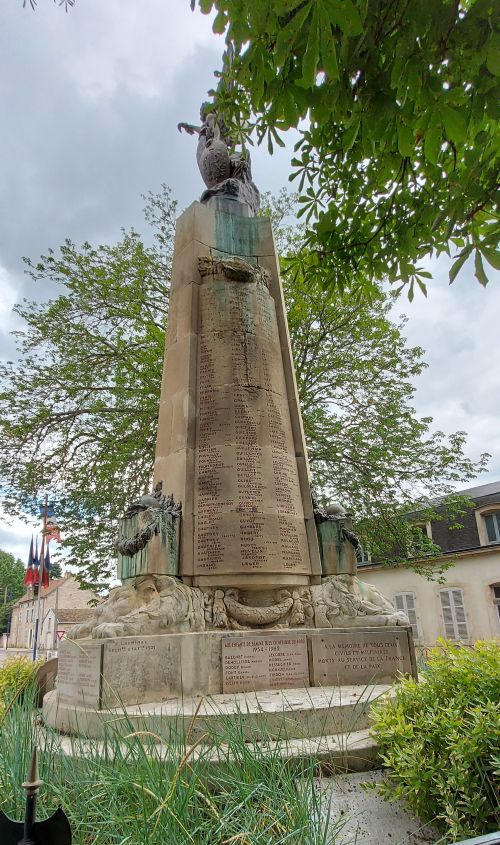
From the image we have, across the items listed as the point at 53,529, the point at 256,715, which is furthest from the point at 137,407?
the point at 256,715

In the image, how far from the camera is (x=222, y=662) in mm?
4941

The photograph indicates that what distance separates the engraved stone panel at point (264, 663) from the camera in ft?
16.3

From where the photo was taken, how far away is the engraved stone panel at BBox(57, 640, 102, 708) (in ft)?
14.5

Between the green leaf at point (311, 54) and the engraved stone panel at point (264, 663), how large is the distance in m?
4.38

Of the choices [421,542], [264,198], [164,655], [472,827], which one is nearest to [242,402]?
[164,655]

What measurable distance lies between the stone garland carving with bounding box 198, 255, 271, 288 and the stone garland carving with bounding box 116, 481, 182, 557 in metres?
3.01

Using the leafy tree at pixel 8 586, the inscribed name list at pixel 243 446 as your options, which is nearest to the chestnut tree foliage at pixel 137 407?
the inscribed name list at pixel 243 446

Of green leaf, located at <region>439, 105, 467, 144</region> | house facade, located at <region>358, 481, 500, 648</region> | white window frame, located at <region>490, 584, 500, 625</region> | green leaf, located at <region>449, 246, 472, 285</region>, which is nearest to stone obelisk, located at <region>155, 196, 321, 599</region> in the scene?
green leaf, located at <region>449, 246, 472, 285</region>

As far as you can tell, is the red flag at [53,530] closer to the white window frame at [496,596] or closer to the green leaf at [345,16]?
the green leaf at [345,16]

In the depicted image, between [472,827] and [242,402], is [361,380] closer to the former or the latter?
[242,402]

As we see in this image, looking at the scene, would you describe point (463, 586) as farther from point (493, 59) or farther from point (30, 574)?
point (493, 59)

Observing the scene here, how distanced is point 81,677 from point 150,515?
160 centimetres

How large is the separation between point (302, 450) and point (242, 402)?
0.98 m

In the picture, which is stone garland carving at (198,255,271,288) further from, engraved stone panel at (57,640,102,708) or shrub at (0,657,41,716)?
shrub at (0,657,41,716)
